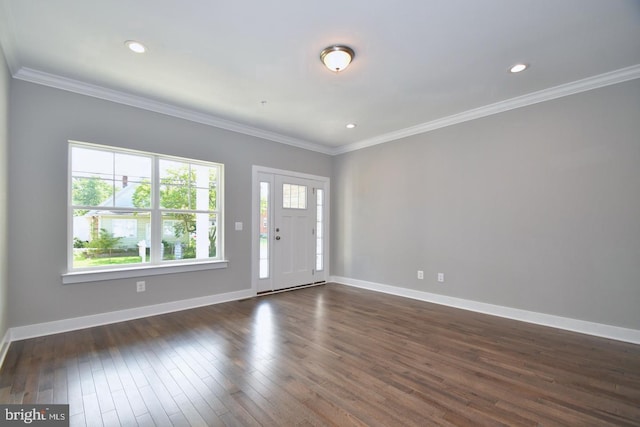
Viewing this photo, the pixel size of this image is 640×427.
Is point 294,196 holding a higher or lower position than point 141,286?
higher

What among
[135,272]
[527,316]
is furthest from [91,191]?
[527,316]

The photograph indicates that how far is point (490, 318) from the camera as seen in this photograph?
360 centimetres

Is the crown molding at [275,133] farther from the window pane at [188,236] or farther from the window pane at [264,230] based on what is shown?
Answer: the window pane at [188,236]

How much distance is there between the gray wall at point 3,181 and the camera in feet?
8.21

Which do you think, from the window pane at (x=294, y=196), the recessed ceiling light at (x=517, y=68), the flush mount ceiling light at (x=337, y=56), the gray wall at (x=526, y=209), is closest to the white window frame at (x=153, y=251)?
the window pane at (x=294, y=196)

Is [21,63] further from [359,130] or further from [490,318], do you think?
[490,318]

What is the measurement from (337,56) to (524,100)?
255cm

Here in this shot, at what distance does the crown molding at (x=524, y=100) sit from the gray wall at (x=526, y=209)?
0.07 meters

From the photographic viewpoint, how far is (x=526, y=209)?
3510mm

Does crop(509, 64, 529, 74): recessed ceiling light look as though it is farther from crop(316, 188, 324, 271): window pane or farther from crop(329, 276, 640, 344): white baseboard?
crop(316, 188, 324, 271): window pane

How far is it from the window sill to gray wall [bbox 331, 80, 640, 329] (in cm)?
283

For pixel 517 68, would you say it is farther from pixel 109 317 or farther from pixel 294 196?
pixel 109 317

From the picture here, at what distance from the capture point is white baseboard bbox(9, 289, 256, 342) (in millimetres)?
2883

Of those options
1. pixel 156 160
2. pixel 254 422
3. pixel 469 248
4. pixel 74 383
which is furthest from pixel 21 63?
pixel 469 248
